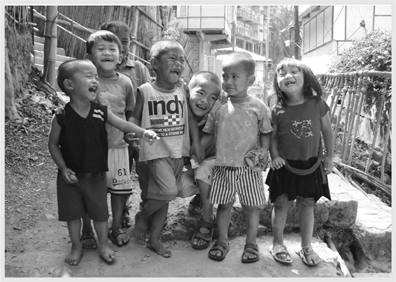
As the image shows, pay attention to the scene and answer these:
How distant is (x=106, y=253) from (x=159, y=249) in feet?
1.27

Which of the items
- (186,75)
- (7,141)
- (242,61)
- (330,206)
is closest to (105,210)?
(242,61)

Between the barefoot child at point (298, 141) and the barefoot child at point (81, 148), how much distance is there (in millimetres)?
988

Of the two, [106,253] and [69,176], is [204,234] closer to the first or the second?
[106,253]

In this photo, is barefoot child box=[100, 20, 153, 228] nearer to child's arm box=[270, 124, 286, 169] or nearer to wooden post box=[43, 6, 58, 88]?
child's arm box=[270, 124, 286, 169]

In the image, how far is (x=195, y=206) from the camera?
3.43 metres

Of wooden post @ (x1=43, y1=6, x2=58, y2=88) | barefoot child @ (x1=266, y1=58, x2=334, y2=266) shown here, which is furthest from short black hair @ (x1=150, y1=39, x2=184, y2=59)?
wooden post @ (x1=43, y1=6, x2=58, y2=88)

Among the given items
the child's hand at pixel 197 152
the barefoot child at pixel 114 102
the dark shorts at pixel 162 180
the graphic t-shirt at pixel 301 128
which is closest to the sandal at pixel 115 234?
the barefoot child at pixel 114 102

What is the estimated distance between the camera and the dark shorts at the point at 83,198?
2.67m

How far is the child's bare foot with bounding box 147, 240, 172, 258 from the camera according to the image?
288cm

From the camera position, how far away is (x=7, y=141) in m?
4.52

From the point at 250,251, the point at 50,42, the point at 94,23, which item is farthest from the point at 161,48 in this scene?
the point at 94,23

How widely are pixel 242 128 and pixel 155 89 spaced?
0.71 metres

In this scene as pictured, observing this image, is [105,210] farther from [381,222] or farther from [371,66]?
[371,66]

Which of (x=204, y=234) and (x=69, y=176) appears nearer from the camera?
(x=69, y=176)
